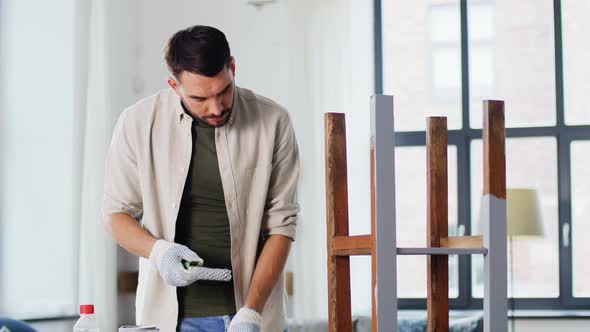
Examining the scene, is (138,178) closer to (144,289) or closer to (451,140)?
(144,289)

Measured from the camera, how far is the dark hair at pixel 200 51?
213 centimetres

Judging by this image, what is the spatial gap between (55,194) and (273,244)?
7.32 feet

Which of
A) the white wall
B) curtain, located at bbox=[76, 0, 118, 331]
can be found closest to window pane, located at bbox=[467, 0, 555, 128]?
curtain, located at bbox=[76, 0, 118, 331]

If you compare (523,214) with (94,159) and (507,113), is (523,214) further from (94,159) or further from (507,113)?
(94,159)

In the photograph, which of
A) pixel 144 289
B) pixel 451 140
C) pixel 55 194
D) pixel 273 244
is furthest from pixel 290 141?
pixel 451 140

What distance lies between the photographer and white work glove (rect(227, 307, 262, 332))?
2.11 metres

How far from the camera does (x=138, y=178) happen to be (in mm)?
2363

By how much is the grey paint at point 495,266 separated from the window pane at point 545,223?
10.6 feet

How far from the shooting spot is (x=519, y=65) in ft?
17.1

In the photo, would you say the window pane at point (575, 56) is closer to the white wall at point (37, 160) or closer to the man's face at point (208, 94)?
the white wall at point (37, 160)

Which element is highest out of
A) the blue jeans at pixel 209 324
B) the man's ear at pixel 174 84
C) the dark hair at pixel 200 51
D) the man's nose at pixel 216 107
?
the dark hair at pixel 200 51

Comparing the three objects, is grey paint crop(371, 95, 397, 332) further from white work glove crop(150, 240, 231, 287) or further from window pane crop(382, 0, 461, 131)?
window pane crop(382, 0, 461, 131)

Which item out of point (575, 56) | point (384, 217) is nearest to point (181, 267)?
point (384, 217)

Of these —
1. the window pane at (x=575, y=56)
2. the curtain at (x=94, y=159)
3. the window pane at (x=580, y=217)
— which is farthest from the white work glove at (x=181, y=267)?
the window pane at (x=575, y=56)
